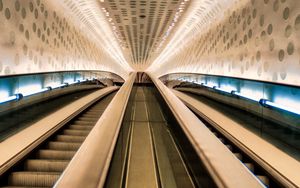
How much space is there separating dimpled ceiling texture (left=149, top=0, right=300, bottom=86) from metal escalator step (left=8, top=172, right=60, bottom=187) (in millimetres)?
4745

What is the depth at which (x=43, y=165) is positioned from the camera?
4.86 m

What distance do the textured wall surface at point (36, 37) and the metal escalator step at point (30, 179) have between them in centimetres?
395

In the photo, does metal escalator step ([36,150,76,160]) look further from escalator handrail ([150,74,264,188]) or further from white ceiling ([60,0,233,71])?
white ceiling ([60,0,233,71])

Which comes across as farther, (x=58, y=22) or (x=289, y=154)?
(x=58, y=22)

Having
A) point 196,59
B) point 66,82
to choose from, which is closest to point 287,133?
point 66,82

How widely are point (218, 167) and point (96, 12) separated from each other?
16.1 metres

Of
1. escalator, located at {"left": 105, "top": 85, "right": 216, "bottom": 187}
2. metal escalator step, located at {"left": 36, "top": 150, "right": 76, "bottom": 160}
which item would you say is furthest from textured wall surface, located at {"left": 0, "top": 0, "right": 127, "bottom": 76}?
escalator, located at {"left": 105, "top": 85, "right": 216, "bottom": 187}

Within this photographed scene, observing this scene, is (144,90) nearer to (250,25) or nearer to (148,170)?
(250,25)

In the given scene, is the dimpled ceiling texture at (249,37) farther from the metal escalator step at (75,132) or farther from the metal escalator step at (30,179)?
the metal escalator step at (30,179)

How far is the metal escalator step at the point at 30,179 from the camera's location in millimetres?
4281

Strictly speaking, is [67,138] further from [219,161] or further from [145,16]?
[145,16]

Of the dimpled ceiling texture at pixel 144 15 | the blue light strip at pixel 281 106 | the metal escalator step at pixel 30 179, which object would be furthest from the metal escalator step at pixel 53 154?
the dimpled ceiling texture at pixel 144 15

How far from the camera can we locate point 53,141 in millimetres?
6344

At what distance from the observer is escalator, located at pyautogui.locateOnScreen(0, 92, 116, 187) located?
14.1 ft
